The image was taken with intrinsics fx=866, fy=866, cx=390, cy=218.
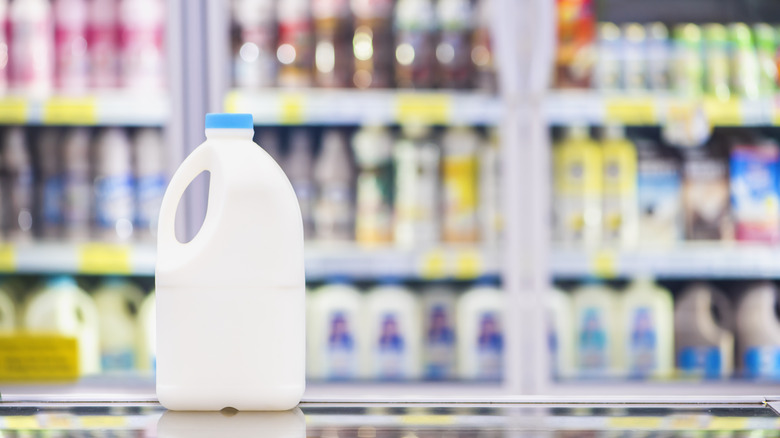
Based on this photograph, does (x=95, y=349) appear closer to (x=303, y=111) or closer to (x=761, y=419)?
(x=303, y=111)

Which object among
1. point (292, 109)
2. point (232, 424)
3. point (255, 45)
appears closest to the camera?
point (232, 424)

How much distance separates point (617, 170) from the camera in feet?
7.81

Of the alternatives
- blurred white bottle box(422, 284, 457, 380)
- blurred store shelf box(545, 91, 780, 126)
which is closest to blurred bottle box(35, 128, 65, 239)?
blurred white bottle box(422, 284, 457, 380)

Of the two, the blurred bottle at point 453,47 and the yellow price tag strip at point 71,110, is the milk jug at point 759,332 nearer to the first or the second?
the blurred bottle at point 453,47

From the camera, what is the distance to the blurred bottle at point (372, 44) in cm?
236

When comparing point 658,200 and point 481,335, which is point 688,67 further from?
point 481,335

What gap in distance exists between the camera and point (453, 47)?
236 cm

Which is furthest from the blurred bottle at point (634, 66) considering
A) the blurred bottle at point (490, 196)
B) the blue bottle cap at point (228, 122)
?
the blue bottle cap at point (228, 122)

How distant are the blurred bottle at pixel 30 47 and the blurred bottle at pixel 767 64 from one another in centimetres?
195

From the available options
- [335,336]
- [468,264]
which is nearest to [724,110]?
[468,264]

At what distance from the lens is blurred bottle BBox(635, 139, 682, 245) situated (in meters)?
2.38

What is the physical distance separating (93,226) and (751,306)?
183 cm

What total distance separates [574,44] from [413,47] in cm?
44

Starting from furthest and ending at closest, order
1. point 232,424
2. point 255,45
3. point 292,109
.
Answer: point 255,45 → point 292,109 → point 232,424
